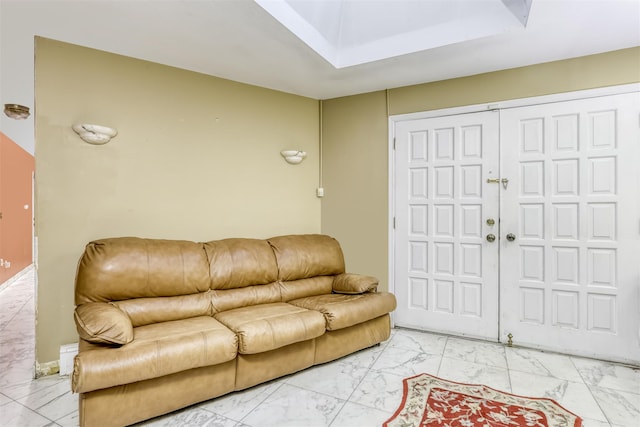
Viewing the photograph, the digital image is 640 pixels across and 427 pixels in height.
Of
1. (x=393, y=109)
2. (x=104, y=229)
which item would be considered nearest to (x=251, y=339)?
(x=104, y=229)

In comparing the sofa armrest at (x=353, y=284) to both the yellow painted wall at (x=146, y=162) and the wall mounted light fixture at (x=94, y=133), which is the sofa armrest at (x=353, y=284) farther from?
the wall mounted light fixture at (x=94, y=133)

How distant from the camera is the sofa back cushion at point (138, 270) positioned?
2.15 metres

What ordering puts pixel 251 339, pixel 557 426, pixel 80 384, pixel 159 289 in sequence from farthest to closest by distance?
pixel 159 289, pixel 251 339, pixel 557 426, pixel 80 384

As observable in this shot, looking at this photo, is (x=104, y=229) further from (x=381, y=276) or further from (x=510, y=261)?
(x=510, y=261)

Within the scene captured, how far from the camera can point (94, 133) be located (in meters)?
2.51

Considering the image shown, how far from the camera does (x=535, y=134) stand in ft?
9.55

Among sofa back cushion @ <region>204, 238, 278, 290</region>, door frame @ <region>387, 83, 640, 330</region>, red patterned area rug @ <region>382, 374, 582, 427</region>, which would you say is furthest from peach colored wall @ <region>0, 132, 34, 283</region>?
red patterned area rug @ <region>382, 374, 582, 427</region>

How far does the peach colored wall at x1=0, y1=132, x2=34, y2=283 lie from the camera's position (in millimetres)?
5002

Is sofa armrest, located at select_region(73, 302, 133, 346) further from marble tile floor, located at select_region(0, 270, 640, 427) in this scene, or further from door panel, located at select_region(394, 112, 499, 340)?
door panel, located at select_region(394, 112, 499, 340)

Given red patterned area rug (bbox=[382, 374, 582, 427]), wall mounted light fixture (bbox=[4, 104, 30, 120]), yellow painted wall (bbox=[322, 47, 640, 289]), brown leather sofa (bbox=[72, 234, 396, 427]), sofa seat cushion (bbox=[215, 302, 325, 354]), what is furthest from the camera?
yellow painted wall (bbox=[322, 47, 640, 289])

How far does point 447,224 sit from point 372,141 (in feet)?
3.84

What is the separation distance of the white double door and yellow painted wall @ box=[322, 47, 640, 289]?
0.15m

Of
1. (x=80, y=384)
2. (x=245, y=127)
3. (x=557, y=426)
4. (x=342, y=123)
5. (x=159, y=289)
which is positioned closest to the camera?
(x=80, y=384)

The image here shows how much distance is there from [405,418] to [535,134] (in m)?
2.53
